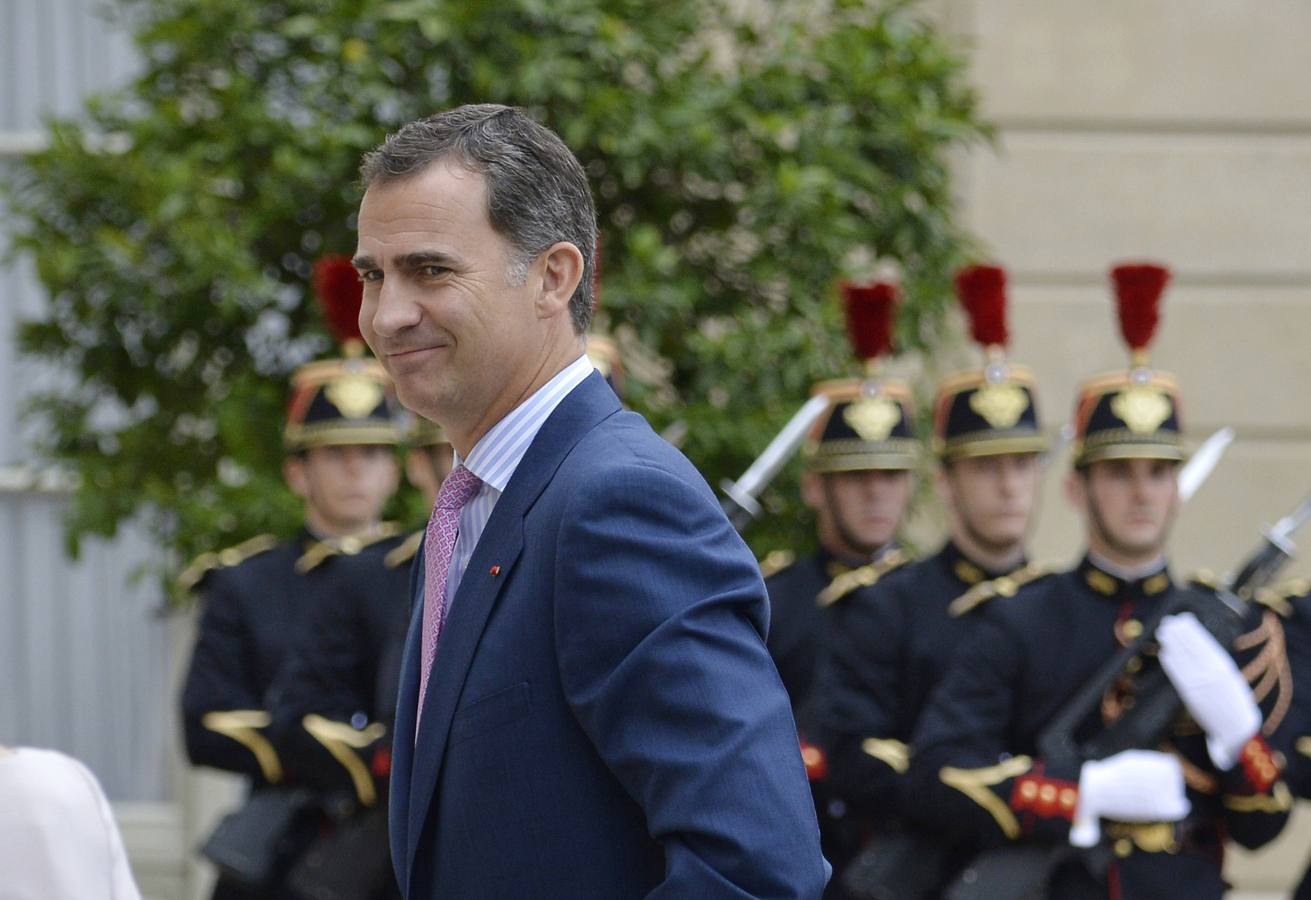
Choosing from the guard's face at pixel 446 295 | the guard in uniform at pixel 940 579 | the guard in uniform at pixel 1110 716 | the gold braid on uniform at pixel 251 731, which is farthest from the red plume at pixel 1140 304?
the guard's face at pixel 446 295

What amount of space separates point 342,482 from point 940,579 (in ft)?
5.12

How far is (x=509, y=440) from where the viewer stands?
6.72 feet

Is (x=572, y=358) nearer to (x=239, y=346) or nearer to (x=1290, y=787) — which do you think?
(x=1290, y=787)

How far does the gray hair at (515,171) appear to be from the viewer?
1.99 metres

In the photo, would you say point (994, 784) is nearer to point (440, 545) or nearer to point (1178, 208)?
point (440, 545)

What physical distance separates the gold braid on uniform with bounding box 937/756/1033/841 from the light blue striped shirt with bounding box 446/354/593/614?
9.02 ft

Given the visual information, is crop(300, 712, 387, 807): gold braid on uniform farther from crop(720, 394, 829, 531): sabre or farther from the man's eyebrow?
the man's eyebrow

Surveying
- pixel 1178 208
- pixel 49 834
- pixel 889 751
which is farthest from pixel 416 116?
pixel 49 834

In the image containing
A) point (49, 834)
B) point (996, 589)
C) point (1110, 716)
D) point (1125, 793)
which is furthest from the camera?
point (996, 589)

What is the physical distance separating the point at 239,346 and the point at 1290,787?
3.02 meters

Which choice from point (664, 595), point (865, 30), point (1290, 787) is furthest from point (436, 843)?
point (865, 30)

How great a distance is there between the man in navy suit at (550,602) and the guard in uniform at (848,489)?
136 inches

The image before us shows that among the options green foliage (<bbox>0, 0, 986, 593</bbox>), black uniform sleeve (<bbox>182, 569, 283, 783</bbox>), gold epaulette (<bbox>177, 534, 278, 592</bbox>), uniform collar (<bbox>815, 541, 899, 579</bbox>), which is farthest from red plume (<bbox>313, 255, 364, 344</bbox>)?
uniform collar (<bbox>815, 541, 899, 579</bbox>)

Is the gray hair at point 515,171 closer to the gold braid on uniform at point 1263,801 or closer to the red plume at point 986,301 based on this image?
the gold braid on uniform at point 1263,801
